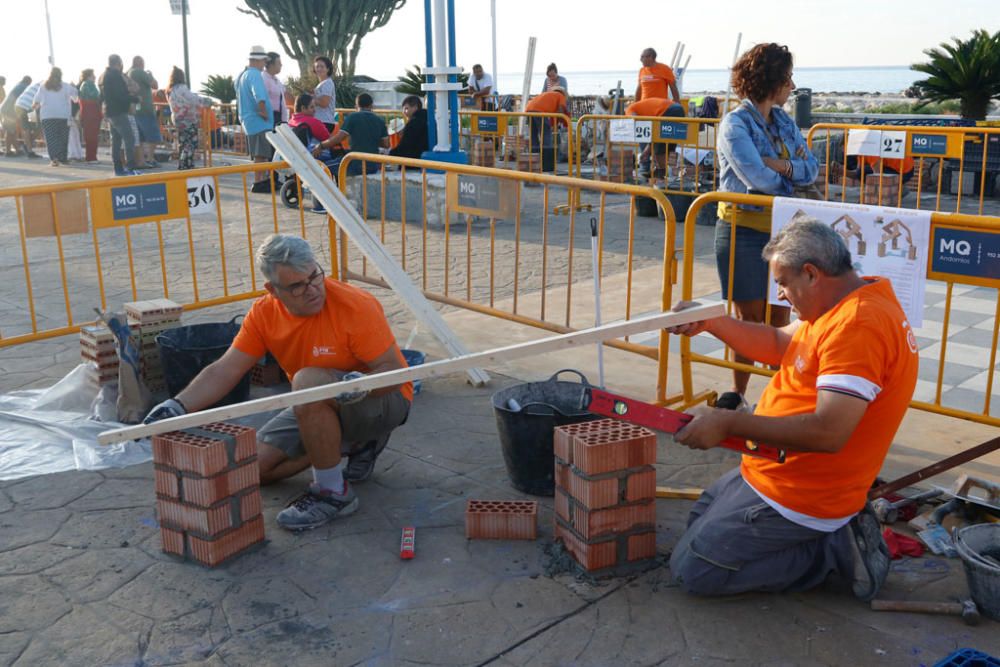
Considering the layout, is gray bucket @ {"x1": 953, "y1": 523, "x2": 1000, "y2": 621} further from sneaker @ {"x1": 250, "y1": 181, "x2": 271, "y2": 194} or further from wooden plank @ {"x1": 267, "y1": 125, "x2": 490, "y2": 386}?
sneaker @ {"x1": 250, "y1": 181, "x2": 271, "y2": 194}

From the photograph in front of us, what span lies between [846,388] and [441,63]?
886cm

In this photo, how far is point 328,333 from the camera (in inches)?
171

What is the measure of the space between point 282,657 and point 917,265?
3.09 meters

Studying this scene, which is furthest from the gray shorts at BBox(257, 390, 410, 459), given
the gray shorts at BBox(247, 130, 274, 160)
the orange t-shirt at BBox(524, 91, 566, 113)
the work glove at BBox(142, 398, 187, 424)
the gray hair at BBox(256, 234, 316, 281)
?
the orange t-shirt at BBox(524, 91, 566, 113)

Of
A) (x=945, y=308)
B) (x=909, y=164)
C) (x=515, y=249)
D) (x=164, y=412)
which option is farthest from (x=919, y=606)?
(x=909, y=164)

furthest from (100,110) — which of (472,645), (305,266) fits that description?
(472,645)

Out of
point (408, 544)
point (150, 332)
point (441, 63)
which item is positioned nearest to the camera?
point (408, 544)

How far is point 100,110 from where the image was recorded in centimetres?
2067

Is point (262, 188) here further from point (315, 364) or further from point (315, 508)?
point (315, 508)

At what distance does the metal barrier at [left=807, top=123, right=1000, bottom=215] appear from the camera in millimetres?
10695

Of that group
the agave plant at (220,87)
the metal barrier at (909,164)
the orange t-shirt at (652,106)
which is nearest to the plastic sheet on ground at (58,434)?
the metal barrier at (909,164)

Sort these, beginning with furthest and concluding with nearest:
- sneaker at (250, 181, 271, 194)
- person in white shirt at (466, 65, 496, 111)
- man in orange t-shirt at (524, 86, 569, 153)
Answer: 1. person in white shirt at (466, 65, 496, 111)
2. man in orange t-shirt at (524, 86, 569, 153)
3. sneaker at (250, 181, 271, 194)

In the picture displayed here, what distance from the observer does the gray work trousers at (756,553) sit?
3.55 metres

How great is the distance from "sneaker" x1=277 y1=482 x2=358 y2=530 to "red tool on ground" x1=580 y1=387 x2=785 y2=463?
129cm
